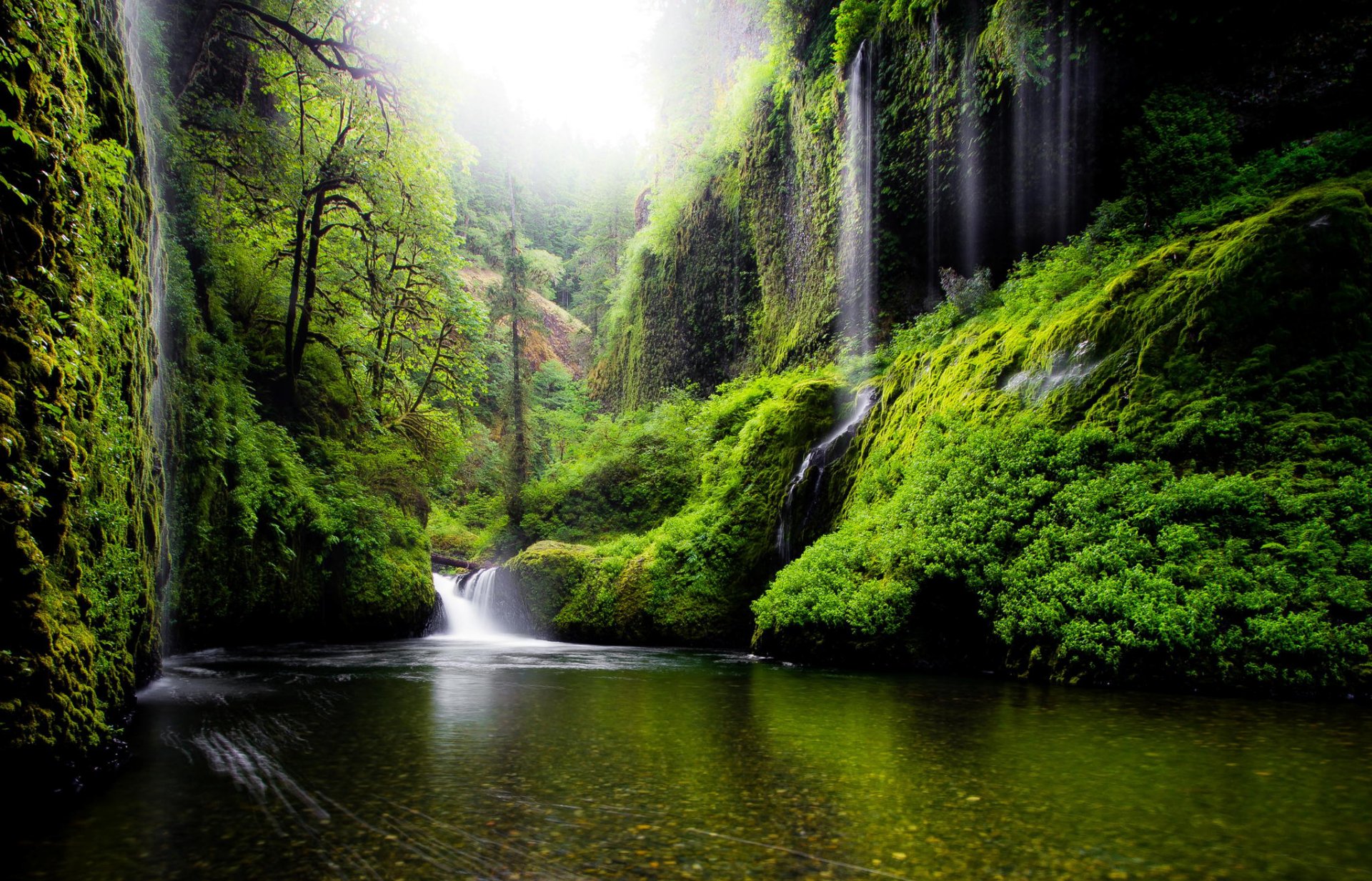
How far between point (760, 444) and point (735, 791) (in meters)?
9.39

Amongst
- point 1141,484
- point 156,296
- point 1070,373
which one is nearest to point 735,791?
point 1141,484

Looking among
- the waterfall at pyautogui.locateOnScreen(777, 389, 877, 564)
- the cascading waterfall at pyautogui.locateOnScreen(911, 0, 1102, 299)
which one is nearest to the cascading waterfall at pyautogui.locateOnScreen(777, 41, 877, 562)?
the cascading waterfall at pyautogui.locateOnScreen(911, 0, 1102, 299)

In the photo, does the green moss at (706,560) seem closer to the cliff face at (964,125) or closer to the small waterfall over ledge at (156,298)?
the cliff face at (964,125)

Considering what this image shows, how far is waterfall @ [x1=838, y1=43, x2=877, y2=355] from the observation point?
14.2 metres

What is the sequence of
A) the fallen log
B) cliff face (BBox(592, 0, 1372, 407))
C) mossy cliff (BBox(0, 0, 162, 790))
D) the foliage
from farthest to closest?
the fallen log
cliff face (BBox(592, 0, 1372, 407))
the foliage
mossy cliff (BBox(0, 0, 162, 790))

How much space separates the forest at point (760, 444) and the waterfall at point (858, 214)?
0.34ft

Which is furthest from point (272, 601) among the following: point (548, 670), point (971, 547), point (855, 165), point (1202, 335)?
point (855, 165)

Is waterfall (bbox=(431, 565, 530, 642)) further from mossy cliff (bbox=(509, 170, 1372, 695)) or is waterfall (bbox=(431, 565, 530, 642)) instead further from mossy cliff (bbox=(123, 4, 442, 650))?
mossy cliff (bbox=(509, 170, 1372, 695))

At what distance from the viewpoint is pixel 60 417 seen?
3.14 metres

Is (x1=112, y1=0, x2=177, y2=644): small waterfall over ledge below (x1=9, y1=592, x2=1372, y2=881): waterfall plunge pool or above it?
above

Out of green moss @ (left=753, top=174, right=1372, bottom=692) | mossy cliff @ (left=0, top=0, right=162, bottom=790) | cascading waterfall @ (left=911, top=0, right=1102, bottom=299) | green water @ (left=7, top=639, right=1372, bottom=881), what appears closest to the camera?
green water @ (left=7, top=639, right=1372, bottom=881)

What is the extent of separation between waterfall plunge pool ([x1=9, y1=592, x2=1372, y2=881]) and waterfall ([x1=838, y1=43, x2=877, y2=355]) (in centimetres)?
1052

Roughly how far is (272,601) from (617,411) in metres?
17.8

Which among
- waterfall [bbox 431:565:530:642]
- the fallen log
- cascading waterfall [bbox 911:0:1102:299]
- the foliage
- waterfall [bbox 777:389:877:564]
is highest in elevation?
cascading waterfall [bbox 911:0:1102:299]
